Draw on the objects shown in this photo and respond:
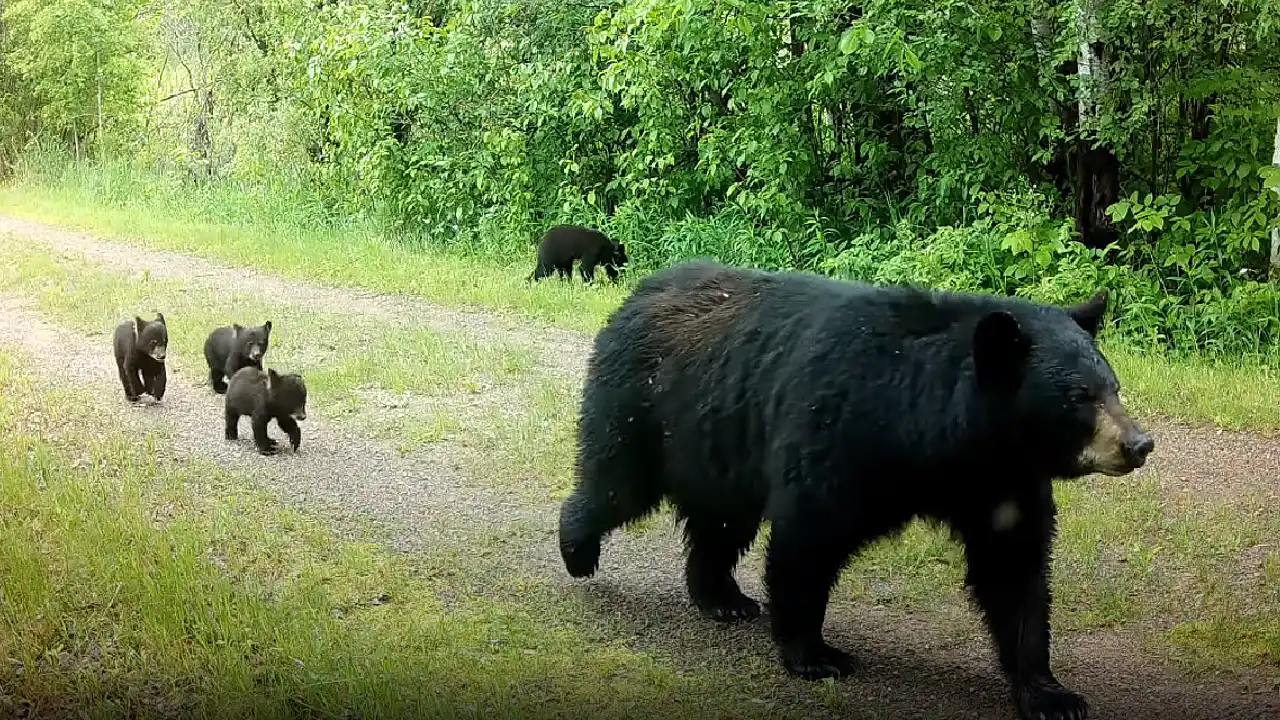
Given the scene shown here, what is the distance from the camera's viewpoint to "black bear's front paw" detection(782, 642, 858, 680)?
2.80 meters

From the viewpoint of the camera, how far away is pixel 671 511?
3490 mm

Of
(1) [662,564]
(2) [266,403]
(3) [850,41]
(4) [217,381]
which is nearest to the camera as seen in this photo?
(1) [662,564]

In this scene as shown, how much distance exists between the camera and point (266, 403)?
12.9 ft

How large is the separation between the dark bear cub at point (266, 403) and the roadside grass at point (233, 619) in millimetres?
614

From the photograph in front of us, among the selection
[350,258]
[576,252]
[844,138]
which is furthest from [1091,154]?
[350,258]

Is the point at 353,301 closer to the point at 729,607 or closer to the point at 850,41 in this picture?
the point at 729,607

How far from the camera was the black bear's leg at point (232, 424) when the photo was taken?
386 cm

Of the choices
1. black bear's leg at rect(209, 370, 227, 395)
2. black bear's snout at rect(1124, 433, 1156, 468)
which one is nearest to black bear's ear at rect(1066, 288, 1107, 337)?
black bear's snout at rect(1124, 433, 1156, 468)

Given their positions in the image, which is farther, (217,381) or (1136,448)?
(217,381)

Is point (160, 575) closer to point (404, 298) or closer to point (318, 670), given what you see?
point (318, 670)

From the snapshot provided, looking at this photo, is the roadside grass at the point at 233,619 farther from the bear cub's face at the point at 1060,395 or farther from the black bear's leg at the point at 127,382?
the bear cub's face at the point at 1060,395

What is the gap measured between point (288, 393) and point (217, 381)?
11.6 inches

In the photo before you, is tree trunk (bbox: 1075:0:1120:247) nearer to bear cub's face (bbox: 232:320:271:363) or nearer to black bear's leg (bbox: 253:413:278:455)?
bear cub's face (bbox: 232:320:271:363)

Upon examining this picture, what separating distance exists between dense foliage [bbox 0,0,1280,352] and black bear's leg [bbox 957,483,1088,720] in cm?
203
